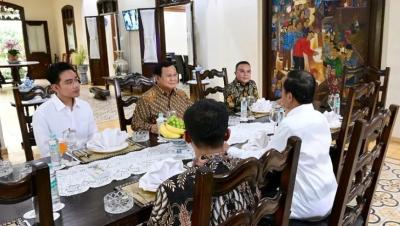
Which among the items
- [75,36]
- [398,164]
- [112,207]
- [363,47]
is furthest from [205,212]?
[75,36]

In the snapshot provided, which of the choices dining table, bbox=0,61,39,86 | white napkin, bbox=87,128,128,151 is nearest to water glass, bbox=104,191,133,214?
white napkin, bbox=87,128,128,151

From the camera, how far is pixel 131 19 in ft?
26.5

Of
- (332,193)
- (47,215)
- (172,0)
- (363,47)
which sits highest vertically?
(172,0)

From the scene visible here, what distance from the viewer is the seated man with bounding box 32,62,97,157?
7.06 feet

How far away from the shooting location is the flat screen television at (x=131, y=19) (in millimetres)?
7898

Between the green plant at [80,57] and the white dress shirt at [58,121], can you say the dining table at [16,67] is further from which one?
the white dress shirt at [58,121]

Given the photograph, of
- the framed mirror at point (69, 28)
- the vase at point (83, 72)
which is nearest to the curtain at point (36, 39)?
the framed mirror at point (69, 28)

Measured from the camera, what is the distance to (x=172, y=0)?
671 cm

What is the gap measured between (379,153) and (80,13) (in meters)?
10.5

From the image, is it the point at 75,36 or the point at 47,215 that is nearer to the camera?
the point at 47,215

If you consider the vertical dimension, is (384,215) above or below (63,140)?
below

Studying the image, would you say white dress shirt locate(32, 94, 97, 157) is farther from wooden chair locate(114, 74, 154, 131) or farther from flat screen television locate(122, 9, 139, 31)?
flat screen television locate(122, 9, 139, 31)

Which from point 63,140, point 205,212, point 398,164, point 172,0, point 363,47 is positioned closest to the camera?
point 205,212

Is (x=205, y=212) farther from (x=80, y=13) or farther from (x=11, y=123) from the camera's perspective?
(x=80, y=13)
